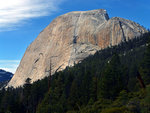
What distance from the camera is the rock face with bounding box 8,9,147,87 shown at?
463 ft

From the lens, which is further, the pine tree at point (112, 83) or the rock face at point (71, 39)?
the rock face at point (71, 39)

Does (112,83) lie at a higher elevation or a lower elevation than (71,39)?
lower

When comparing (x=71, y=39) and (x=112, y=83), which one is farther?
(x=71, y=39)

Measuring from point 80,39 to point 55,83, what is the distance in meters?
96.7

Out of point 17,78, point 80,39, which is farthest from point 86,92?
point 17,78

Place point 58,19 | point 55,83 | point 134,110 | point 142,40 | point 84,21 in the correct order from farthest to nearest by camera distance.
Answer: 1. point 58,19
2. point 84,21
3. point 142,40
4. point 55,83
5. point 134,110

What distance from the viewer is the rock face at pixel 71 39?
141 meters

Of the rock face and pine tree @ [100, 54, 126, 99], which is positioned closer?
pine tree @ [100, 54, 126, 99]

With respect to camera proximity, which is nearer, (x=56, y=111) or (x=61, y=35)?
(x=56, y=111)

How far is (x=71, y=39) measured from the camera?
149 m

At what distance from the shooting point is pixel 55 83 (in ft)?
175

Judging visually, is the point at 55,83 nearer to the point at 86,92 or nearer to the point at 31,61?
the point at 86,92

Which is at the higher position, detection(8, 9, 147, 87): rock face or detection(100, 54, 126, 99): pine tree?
detection(8, 9, 147, 87): rock face

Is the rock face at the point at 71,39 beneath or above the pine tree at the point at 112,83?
above
